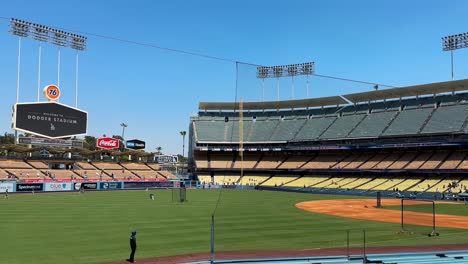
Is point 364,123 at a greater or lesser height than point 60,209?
greater

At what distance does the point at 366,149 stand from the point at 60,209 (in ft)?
183

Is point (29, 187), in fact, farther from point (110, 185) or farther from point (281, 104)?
point (281, 104)

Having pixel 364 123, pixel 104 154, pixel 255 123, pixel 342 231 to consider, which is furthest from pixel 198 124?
pixel 342 231

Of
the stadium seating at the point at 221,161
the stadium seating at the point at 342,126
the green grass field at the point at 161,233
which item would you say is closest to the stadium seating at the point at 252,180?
the stadium seating at the point at 221,161

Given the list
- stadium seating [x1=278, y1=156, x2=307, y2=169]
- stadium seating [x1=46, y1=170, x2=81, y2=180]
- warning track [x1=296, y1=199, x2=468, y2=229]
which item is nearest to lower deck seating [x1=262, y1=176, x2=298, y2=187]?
stadium seating [x1=278, y1=156, x2=307, y2=169]

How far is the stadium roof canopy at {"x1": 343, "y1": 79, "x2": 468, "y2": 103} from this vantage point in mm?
68375

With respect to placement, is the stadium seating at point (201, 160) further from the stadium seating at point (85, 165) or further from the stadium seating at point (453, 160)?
the stadium seating at point (453, 160)

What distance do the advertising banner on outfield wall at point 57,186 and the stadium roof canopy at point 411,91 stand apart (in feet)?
181

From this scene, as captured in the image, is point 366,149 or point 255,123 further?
point 255,123

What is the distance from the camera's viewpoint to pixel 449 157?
63156 mm

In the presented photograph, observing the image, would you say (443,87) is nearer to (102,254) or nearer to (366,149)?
(366,149)

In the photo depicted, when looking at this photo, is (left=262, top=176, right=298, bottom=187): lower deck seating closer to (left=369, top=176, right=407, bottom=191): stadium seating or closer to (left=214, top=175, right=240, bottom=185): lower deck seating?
(left=214, top=175, right=240, bottom=185): lower deck seating

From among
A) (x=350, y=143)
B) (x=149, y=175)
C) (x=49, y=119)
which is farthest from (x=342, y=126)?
(x=49, y=119)

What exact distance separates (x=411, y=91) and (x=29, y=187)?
6641 centimetres
